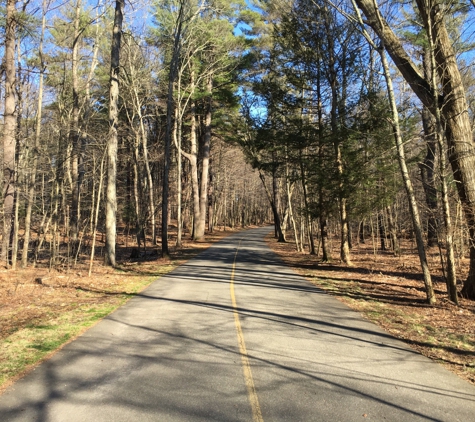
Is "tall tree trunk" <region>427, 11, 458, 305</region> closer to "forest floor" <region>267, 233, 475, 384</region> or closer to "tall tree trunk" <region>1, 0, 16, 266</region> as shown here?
"forest floor" <region>267, 233, 475, 384</region>

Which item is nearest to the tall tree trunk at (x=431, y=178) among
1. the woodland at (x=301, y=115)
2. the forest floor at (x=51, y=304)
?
the woodland at (x=301, y=115)

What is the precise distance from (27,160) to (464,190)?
1666cm

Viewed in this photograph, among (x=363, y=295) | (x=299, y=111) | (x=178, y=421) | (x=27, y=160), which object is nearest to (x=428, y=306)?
(x=363, y=295)

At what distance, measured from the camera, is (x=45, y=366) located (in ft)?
16.3

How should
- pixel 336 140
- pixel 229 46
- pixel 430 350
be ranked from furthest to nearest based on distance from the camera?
pixel 229 46, pixel 336 140, pixel 430 350

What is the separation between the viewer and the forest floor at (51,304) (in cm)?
Result: 557

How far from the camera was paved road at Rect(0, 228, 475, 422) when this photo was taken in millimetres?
3814

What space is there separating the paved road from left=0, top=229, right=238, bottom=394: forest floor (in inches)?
14.9

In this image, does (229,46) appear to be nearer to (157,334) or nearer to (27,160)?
(27,160)

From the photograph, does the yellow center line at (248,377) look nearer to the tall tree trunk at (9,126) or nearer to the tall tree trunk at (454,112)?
the tall tree trunk at (454,112)

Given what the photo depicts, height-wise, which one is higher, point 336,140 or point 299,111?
point 299,111

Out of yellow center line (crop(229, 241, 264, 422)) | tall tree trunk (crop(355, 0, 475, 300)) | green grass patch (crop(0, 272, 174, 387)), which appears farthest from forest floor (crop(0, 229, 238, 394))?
tall tree trunk (crop(355, 0, 475, 300))

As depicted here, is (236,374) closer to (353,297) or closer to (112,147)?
(353,297)

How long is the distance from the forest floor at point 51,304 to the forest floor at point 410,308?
19.2ft
